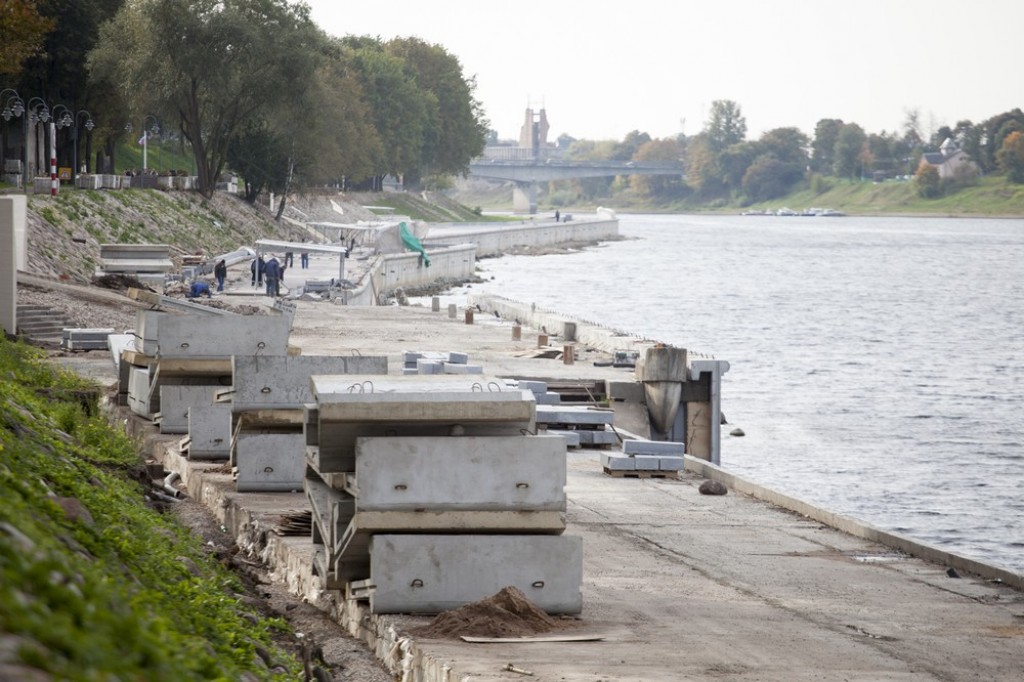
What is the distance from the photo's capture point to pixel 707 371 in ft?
121

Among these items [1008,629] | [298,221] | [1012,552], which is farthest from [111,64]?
[1008,629]

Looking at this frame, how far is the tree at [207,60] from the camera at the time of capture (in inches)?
3027

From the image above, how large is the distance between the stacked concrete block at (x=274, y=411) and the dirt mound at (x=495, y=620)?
577 centimetres

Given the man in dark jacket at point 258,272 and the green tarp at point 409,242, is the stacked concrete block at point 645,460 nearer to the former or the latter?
the man in dark jacket at point 258,272

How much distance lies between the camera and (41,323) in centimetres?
3706

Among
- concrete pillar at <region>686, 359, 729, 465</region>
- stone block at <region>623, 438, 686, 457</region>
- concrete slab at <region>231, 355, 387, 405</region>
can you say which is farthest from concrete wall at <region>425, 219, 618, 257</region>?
concrete slab at <region>231, 355, 387, 405</region>

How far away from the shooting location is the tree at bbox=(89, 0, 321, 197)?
76.9m

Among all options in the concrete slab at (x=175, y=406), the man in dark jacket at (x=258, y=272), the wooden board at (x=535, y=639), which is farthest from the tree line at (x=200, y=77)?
the wooden board at (x=535, y=639)

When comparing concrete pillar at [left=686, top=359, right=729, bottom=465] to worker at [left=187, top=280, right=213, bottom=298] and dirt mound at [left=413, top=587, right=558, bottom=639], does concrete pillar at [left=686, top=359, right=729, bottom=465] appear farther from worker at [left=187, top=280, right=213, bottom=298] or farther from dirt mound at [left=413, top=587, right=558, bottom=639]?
dirt mound at [left=413, top=587, right=558, bottom=639]

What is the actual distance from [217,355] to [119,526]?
34.1 feet

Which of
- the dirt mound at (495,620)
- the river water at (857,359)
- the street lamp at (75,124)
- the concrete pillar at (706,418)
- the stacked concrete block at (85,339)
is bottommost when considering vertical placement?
the river water at (857,359)

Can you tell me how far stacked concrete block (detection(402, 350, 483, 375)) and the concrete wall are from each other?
72.5m

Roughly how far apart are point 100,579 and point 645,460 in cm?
1713

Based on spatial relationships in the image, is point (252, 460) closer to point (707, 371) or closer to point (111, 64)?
point (707, 371)
